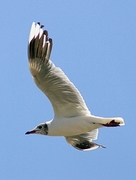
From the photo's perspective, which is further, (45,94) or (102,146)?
(102,146)

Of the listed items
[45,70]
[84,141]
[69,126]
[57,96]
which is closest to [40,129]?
[69,126]

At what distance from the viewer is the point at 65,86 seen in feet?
47.1

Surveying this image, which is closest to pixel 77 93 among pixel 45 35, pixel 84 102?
pixel 84 102

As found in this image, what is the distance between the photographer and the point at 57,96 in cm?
1448

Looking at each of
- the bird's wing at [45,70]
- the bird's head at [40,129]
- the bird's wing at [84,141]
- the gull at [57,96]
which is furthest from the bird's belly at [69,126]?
the bird's wing at [84,141]

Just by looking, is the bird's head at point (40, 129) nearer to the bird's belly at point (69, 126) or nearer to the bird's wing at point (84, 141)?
the bird's belly at point (69, 126)

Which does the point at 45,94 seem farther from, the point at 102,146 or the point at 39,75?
the point at 102,146

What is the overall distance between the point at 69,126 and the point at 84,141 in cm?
126

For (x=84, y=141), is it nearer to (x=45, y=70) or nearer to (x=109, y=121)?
(x=109, y=121)

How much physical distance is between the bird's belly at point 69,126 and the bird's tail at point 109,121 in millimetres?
170

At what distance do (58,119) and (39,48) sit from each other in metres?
1.36

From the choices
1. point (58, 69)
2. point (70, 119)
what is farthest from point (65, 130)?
point (58, 69)

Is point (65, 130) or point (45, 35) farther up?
point (45, 35)

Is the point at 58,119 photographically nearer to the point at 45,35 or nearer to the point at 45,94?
the point at 45,94
